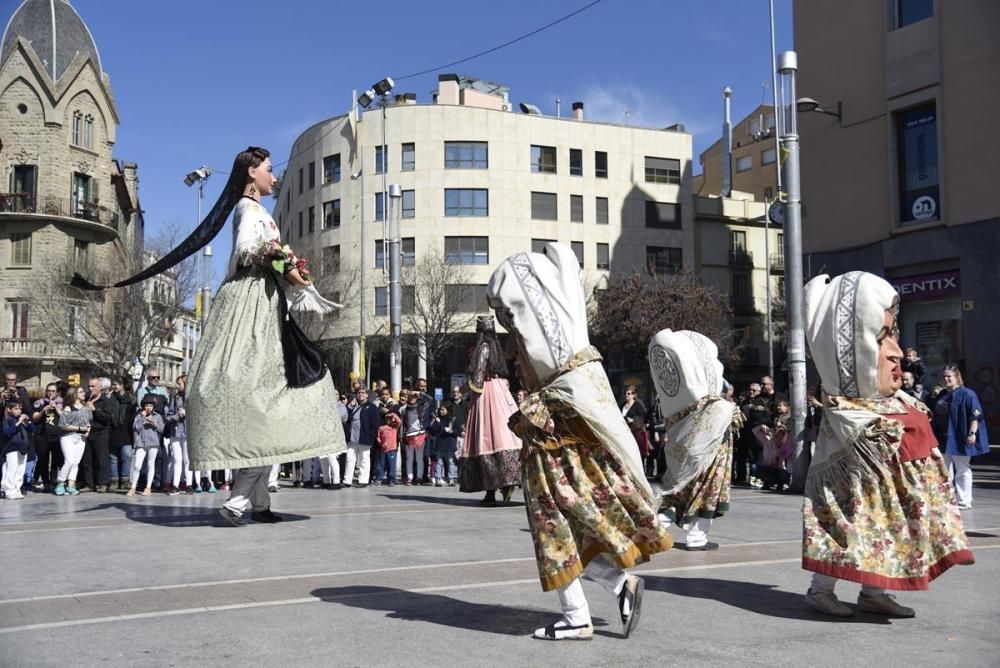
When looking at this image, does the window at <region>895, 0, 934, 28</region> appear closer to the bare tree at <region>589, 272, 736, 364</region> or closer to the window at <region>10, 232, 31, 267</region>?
the bare tree at <region>589, 272, 736, 364</region>

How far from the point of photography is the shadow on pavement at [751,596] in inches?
211

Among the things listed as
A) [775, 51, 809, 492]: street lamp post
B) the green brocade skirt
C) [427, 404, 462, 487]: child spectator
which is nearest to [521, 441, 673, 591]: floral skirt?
the green brocade skirt

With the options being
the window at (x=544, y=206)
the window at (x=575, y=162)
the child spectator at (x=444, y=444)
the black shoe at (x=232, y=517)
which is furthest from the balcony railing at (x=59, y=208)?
the window at (x=575, y=162)

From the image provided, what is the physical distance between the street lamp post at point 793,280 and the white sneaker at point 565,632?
10.5 meters

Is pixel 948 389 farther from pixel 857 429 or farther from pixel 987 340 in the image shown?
pixel 987 340

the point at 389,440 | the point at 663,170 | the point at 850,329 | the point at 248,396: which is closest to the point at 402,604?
the point at 850,329

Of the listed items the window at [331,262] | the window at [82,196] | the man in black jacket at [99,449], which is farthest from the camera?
the window at [331,262]

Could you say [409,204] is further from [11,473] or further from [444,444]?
[11,473]

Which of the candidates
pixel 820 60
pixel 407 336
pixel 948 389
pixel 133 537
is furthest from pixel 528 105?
pixel 133 537

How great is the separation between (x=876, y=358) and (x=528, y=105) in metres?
52.2

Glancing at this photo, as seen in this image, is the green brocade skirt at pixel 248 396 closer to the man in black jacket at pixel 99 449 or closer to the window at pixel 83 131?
the man in black jacket at pixel 99 449

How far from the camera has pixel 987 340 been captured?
76.9 feet

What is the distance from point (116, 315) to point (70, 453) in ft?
78.2

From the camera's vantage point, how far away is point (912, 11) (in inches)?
1001
